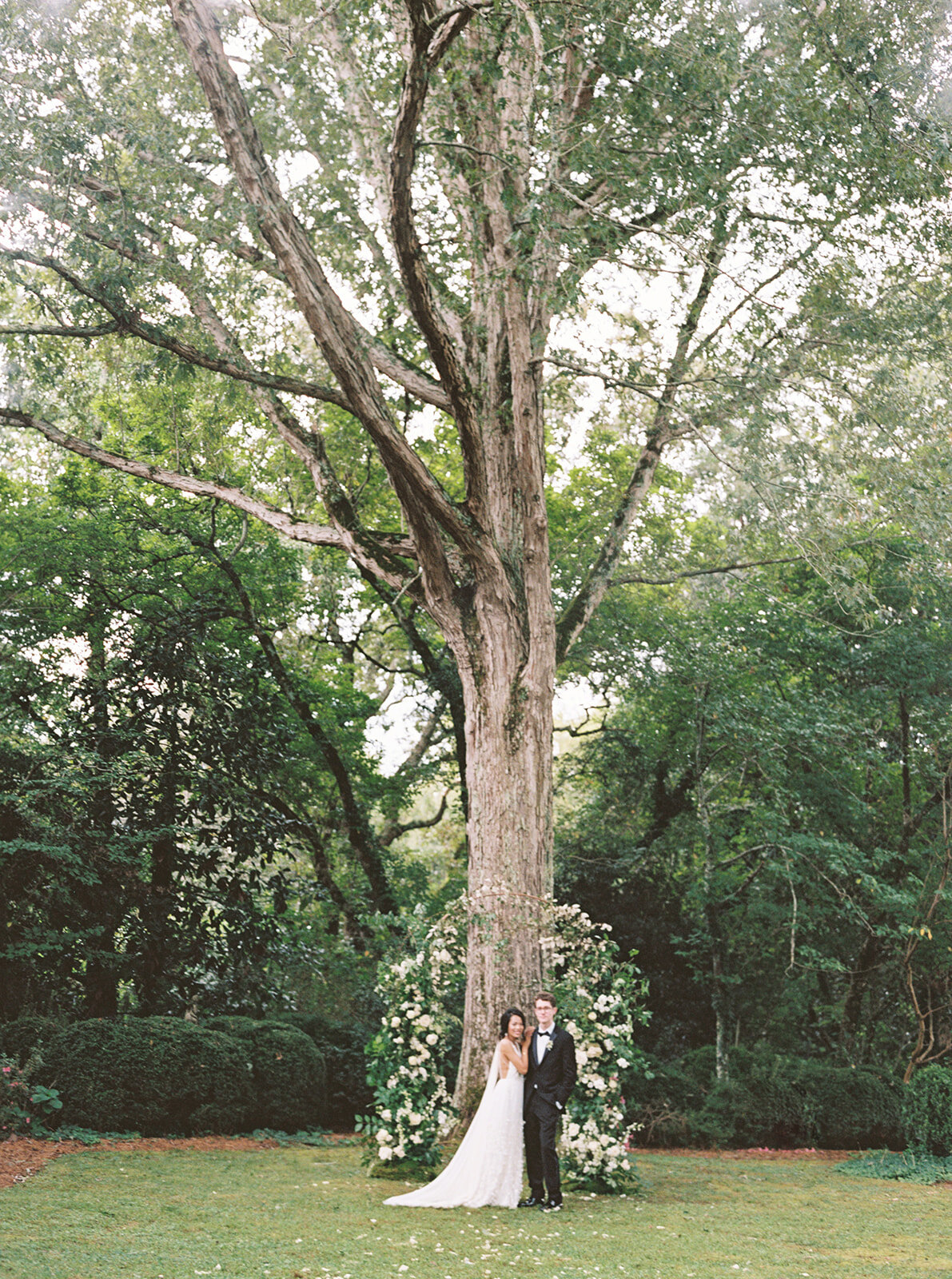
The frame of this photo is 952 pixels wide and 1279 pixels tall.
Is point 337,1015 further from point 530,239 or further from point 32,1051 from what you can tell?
point 530,239

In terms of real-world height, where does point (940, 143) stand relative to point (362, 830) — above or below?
above

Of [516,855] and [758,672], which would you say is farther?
[758,672]

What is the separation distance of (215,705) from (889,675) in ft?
30.1

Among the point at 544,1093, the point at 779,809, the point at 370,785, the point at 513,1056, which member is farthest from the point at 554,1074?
the point at 370,785

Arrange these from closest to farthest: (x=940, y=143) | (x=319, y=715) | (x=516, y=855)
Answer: (x=940, y=143) < (x=516, y=855) < (x=319, y=715)

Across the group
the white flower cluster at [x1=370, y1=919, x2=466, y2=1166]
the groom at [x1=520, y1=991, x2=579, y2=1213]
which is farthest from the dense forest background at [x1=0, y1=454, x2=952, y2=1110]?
the groom at [x1=520, y1=991, x2=579, y2=1213]

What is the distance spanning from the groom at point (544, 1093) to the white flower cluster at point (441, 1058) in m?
0.48

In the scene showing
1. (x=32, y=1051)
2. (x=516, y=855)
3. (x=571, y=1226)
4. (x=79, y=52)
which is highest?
(x=79, y=52)

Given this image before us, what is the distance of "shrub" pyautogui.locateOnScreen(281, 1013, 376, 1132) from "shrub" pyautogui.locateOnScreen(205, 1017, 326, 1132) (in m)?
0.36

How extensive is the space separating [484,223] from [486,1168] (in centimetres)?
828

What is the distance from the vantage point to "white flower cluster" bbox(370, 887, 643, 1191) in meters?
8.05

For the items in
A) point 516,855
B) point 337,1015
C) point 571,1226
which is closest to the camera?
point 571,1226

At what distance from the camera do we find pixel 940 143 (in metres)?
8.20

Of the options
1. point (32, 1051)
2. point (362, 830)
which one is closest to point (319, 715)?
point (362, 830)
